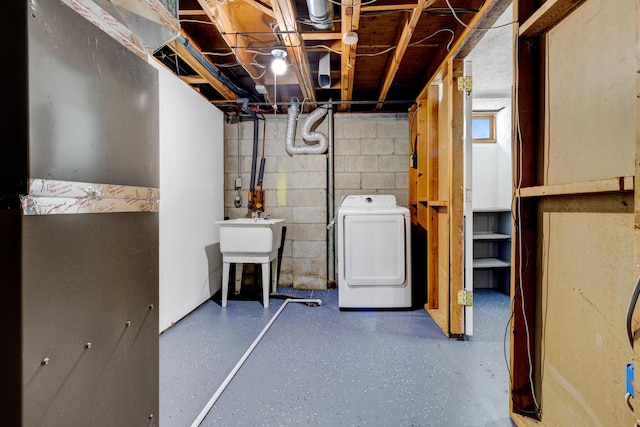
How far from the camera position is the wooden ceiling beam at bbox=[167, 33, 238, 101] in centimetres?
230

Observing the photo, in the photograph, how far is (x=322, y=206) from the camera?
3715 mm

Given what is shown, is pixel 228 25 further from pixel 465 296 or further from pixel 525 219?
pixel 465 296

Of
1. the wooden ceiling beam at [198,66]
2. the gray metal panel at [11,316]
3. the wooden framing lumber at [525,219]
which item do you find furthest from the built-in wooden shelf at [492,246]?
the gray metal panel at [11,316]

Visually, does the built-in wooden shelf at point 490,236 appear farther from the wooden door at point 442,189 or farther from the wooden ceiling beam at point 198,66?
the wooden ceiling beam at point 198,66

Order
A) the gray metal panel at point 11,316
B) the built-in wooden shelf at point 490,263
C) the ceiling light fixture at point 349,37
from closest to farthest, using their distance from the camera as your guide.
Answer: the gray metal panel at point 11,316 < the ceiling light fixture at point 349,37 < the built-in wooden shelf at point 490,263

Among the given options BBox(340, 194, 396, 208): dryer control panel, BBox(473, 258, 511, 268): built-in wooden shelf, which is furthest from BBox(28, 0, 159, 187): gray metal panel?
BBox(473, 258, 511, 268): built-in wooden shelf

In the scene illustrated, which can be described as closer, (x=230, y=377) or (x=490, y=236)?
(x=230, y=377)

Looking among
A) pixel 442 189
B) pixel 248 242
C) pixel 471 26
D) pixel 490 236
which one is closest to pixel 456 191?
→ pixel 442 189

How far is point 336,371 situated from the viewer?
1.89 metres

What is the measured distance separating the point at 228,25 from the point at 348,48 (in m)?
0.81

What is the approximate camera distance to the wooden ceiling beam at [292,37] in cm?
181

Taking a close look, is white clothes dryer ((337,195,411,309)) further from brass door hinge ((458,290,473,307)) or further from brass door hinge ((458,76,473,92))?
brass door hinge ((458,76,473,92))

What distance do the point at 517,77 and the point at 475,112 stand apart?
2819 millimetres

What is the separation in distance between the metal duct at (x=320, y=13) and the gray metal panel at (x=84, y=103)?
121 cm
